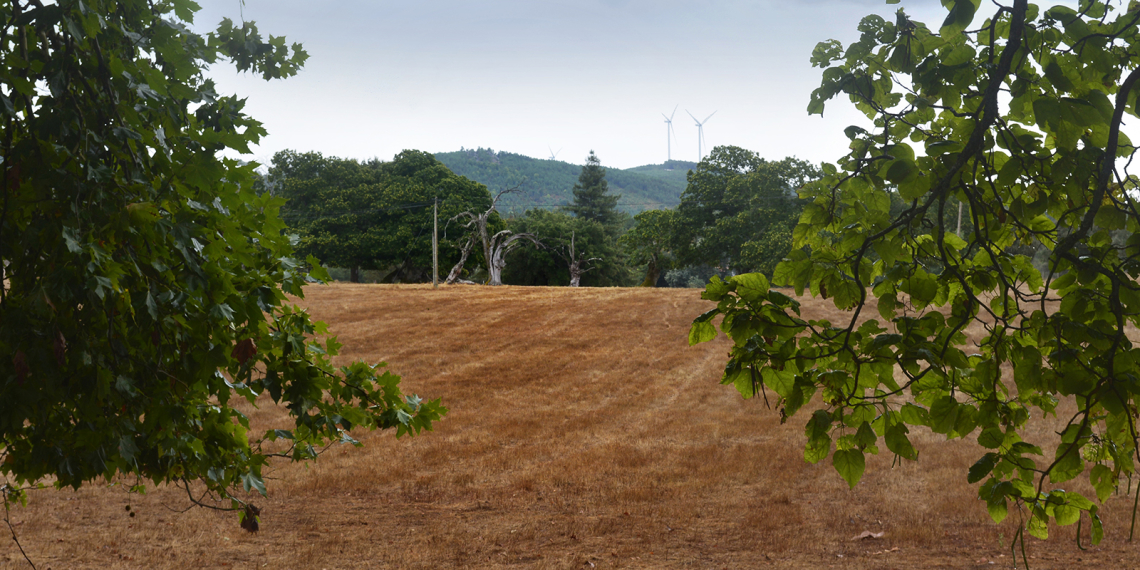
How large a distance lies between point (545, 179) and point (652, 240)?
8418cm

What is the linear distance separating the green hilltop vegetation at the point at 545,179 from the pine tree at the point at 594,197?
31.8 m

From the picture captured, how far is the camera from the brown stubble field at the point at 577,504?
277 inches

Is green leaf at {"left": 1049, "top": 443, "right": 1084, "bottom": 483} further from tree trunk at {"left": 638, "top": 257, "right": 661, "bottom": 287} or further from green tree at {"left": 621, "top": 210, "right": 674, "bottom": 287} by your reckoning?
tree trunk at {"left": 638, "top": 257, "right": 661, "bottom": 287}

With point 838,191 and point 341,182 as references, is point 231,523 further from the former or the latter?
point 341,182

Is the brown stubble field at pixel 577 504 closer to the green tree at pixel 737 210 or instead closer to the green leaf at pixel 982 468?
the green leaf at pixel 982 468

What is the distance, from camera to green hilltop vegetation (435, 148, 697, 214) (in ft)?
378

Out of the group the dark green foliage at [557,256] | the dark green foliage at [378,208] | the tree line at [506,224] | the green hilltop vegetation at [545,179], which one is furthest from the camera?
the green hilltop vegetation at [545,179]

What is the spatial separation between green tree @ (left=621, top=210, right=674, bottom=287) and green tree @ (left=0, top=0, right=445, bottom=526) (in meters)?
38.7

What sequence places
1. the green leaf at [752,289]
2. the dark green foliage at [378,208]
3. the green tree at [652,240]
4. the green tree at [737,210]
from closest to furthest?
1. the green leaf at [752,289]
2. the green tree at [737,210]
3. the green tree at [652,240]
4. the dark green foliage at [378,208]

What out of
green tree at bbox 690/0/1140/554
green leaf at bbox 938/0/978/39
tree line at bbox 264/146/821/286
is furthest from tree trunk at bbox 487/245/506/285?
green leaf at bbox 938/0/978/39

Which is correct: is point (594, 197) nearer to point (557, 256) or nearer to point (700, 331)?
point (557, 256)

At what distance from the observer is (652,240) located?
43062 millimetres

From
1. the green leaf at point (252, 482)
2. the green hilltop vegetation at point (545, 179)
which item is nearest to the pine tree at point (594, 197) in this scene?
the green hilltop vegetation at point (545, 179)

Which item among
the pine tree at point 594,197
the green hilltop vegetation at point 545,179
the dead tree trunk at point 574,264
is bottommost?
the dead tree trunk at point 574,264
